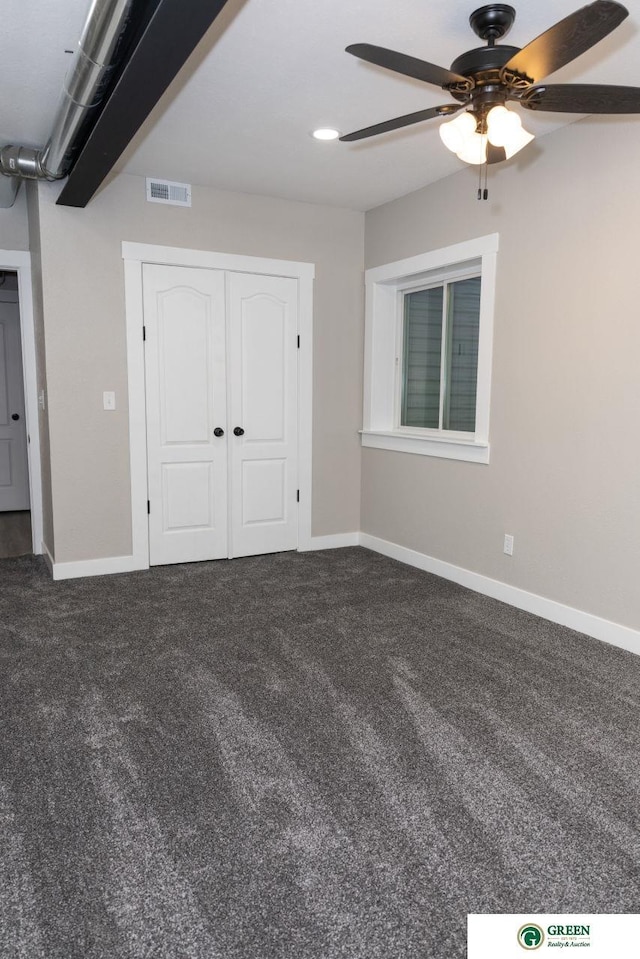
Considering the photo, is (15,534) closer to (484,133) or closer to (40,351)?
(40,351)

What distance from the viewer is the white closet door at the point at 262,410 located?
4.72m

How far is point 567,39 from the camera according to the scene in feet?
5.99

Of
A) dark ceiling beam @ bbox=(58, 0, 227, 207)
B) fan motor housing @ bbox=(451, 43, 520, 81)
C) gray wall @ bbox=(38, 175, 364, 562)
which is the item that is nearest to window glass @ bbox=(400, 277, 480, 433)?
gray wall @ bbox=(38, 175, 364, 562)

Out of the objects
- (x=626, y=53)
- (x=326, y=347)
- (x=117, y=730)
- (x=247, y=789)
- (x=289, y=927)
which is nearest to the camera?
(x=289, y=927)

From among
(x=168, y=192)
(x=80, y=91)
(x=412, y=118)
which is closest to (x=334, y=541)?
(x=168, y=192)

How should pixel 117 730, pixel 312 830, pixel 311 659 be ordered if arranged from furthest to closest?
pixel 311 659 < pixel 117 730 < pixel 312 830

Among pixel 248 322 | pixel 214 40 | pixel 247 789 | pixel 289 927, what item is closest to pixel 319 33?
pixel 214 40

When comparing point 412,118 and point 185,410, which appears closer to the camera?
point 412,118

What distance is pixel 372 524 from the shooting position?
5.22 m

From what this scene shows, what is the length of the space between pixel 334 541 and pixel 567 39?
3.91 meters

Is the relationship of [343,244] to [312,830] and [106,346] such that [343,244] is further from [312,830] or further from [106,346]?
[312,830]

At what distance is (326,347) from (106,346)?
1636 mm

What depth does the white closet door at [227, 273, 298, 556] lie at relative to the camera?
186 inches

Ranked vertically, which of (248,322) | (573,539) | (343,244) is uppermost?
(343,244)
